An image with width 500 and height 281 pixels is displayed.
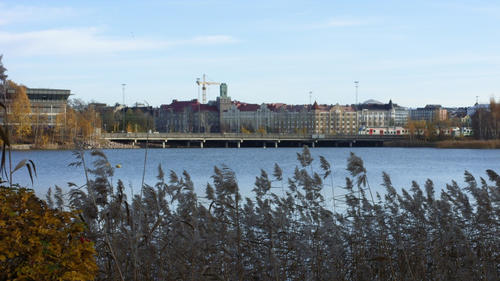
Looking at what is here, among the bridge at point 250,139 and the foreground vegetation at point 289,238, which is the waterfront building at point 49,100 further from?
the foreground vegetation at point 289,238

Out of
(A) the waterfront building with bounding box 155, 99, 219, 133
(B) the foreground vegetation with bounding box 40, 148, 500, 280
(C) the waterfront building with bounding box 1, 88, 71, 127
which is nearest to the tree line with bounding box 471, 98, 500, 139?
(C) the waterfront building with bounding box 1, 88, 71, 127

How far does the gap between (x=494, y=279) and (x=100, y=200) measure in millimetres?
4564

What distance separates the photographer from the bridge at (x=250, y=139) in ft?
375

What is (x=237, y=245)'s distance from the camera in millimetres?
7070

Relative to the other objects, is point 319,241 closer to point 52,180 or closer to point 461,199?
point 461,199

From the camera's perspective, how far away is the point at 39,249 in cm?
406

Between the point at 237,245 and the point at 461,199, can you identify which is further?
the point at 461,199

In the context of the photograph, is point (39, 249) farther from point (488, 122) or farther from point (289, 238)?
point (488, 122)

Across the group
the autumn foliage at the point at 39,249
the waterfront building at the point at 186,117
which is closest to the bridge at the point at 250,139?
the waterfront building at the point at 186,117

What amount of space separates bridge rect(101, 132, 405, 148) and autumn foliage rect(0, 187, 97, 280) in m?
101

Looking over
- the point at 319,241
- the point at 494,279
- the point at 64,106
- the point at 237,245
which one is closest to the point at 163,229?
the point at 237,245

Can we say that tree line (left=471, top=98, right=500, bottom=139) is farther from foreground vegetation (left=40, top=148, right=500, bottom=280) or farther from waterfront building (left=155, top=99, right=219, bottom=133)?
foreground vegetation (left=40, top=148, right=500, bottom=280)

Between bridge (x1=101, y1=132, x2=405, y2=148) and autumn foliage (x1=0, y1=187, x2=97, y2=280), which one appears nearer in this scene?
autumn foliage (x1=0, y1=187, x2=97, y2=280)

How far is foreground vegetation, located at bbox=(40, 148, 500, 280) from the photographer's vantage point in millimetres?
6504
